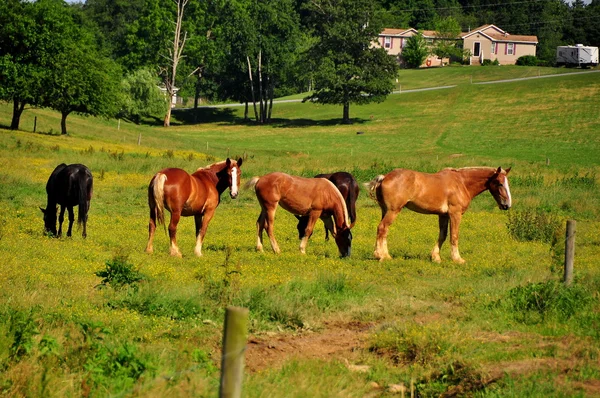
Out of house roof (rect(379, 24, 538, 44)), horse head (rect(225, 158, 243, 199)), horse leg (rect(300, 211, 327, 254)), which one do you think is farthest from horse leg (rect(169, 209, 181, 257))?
house roof (rect(379, 24, 538, 44))

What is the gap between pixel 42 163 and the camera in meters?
40.2

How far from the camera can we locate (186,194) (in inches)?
758

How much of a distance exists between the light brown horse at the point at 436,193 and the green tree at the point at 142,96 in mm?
80463

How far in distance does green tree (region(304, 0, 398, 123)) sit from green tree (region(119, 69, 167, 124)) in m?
18.6

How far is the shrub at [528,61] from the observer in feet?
447

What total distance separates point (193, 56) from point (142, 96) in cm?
1439

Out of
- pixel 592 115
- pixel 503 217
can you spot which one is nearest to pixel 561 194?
pixel 503 217

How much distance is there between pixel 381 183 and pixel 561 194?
15472 mm

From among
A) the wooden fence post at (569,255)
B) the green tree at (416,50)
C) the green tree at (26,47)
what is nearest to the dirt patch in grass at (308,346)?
the wooden fence post at (569,255)

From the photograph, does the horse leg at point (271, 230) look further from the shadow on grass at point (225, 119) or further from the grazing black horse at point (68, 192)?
the shadow on grass at point (225, 119)

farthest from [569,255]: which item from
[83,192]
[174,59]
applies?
[174,59]

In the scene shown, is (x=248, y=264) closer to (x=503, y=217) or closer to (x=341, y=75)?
(x=503, y=217)

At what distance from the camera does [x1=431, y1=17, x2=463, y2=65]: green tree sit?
138m

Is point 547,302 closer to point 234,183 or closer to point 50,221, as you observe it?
point 234,183
